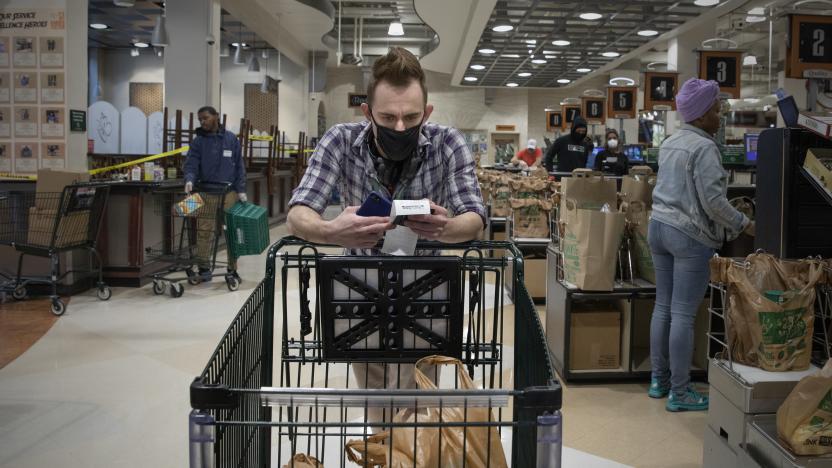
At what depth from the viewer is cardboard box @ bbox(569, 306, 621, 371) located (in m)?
4.18

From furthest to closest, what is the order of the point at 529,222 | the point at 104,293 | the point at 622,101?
the point at 622,101, the point at 104,293, the point at 529,222

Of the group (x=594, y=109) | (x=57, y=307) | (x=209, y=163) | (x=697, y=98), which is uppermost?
(x=594, y=109)

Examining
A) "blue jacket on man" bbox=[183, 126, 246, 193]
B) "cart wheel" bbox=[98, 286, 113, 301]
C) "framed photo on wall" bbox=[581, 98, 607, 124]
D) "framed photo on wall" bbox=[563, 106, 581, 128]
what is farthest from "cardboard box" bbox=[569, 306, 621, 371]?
"framed photo on wall" bbox=[563, 106, 581, 128]

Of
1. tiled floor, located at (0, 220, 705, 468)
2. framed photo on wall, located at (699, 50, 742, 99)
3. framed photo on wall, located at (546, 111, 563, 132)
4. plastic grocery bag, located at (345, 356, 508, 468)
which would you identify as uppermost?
framed photo on wall, located at (546, 111, 563, 132)

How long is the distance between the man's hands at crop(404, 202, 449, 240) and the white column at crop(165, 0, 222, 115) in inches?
406

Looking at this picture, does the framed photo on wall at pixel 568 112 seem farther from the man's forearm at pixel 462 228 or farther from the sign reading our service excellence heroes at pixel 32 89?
the man's forearm at pixel 462 228

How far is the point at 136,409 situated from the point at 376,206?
2569 mm

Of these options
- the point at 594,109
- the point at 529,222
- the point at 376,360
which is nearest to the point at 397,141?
the point at 376,360

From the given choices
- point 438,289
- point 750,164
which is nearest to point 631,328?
point 750,164

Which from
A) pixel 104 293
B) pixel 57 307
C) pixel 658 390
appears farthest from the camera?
pixel 104 293

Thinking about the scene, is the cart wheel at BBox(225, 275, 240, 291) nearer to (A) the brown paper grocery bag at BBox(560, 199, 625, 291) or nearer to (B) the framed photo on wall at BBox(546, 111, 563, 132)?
(A) the brown paper grocery bag at BBox(560, 199, 625, 291)

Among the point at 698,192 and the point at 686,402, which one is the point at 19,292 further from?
the point at 698,192

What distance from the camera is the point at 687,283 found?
3.54 meters

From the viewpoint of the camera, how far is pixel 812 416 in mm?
1933
